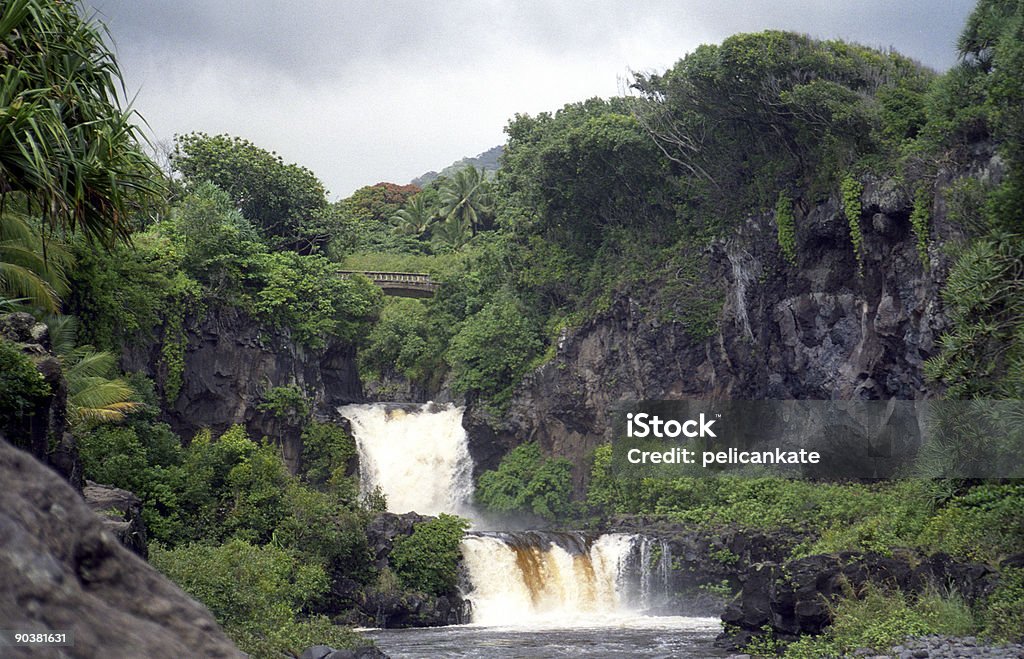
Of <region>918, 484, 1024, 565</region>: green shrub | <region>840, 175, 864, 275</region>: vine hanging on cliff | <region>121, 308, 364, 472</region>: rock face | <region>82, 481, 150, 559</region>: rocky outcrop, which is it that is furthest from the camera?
<region>121, 308, 364, 472</region>: rock face

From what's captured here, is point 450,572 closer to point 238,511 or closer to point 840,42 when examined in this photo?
point 238,511

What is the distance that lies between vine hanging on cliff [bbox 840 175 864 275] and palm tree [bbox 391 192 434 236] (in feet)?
107

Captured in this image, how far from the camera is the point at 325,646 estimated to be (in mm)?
13836

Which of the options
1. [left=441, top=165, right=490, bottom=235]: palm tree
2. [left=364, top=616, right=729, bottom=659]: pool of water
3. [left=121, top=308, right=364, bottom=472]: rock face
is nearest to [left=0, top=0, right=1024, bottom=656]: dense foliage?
[left=121, top=308, right=364, bottom=472]: rock face

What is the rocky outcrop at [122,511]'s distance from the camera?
1240 cm

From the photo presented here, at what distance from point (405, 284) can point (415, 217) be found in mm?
17669

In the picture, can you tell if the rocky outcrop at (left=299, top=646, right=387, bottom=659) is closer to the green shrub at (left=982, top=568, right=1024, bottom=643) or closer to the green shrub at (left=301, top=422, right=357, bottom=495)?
the green shrub at (left=982, top=568, right=1024, bottom=643)

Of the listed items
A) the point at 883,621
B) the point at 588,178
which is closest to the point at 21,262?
the point at 883,621

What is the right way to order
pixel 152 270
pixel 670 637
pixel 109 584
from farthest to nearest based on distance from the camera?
pixel 152 270 → pixel 670 637 → pixel 109 584

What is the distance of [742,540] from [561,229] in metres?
13.0

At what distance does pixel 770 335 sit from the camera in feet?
92.6

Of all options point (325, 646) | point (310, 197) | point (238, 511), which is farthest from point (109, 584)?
point (310, 197)

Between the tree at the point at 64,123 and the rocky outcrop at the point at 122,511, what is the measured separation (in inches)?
172

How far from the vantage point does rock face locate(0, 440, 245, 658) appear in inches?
85.7
